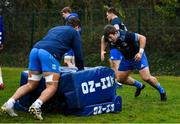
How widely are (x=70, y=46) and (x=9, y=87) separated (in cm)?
483

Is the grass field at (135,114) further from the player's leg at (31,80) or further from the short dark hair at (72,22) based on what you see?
the short dark hair at (72,22)

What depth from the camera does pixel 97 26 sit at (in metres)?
24.0

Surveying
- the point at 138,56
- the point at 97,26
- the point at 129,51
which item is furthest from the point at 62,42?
the point at 97,26

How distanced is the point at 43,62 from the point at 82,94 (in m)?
0.80

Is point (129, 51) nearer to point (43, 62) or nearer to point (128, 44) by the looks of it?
point (128, 44)

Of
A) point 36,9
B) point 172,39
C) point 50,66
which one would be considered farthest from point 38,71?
point 36,9

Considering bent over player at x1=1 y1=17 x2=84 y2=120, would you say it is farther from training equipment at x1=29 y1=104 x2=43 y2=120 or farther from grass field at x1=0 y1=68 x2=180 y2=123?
grass field at x1=0 y1=68 x2=180 y2=123

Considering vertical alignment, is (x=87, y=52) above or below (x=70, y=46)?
below

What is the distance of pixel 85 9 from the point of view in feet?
82.6

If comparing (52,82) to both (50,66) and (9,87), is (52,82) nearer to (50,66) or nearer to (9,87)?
(50,66)

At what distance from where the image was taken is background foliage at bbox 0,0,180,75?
2225 cm

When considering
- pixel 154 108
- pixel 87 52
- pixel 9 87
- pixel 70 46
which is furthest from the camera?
pixel 87 52

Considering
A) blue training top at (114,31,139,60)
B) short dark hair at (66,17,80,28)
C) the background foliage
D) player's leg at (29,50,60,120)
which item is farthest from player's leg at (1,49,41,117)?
the background foliage

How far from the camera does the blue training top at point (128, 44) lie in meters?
10.1
